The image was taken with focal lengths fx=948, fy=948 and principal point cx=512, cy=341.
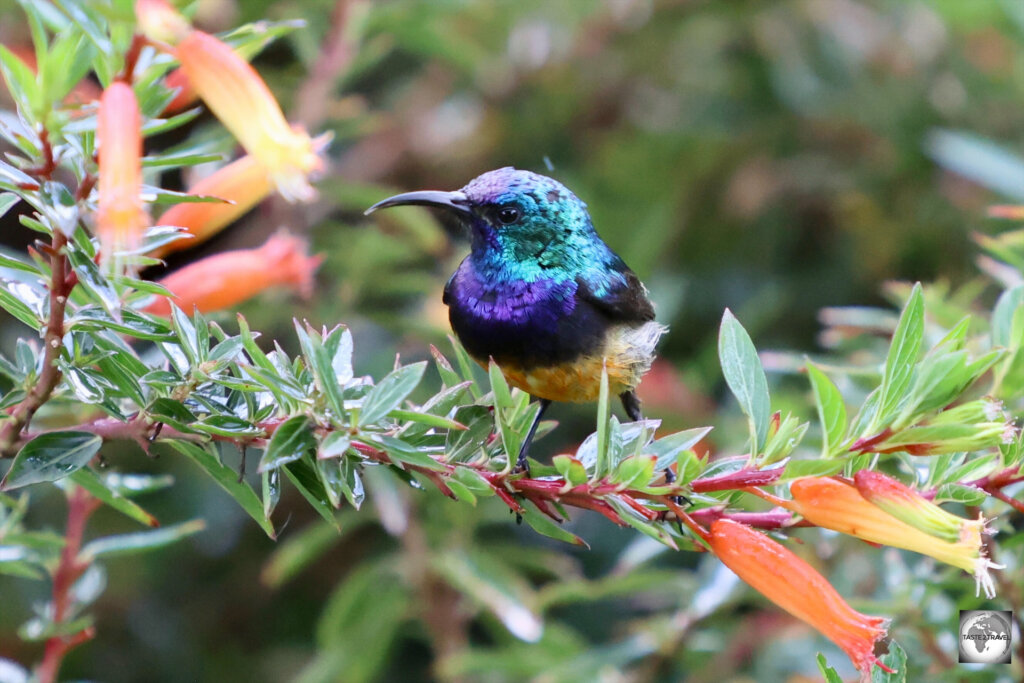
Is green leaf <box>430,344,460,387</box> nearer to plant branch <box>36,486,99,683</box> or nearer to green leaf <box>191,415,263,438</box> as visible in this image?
green leaf <box>191,415,263,438</box>

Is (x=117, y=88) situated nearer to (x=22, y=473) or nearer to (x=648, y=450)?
(x=22, y=473)

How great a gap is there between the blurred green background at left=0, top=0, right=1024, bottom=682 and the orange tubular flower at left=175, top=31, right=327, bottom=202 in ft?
3.37

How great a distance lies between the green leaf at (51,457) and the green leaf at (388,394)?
0.86 feet

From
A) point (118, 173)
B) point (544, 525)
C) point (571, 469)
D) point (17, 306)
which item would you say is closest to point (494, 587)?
point (544, 525)

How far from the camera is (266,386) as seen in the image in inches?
30.6

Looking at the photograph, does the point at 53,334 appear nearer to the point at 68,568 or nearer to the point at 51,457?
the point at 51,457

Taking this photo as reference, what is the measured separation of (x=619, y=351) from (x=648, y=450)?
0.39 meters

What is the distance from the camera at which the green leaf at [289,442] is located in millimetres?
751

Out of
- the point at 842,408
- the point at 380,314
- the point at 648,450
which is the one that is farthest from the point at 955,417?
the point at 380,314

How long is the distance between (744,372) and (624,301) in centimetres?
49

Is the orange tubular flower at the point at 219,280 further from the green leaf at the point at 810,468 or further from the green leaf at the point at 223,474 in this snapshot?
the green leaf at the point at 810,468

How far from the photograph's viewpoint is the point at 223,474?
34.5 inches

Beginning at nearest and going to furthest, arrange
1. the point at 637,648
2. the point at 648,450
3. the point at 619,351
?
the point at 648,450 < the point at 619,351 < the point at 637,648

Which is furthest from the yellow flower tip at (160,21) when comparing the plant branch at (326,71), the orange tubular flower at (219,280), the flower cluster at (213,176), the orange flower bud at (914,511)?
the plant branch at (326,71)
